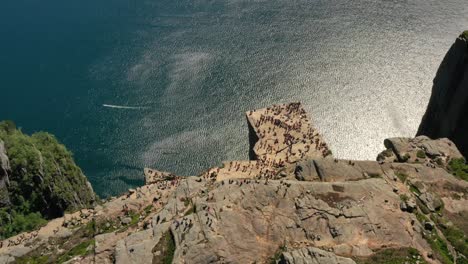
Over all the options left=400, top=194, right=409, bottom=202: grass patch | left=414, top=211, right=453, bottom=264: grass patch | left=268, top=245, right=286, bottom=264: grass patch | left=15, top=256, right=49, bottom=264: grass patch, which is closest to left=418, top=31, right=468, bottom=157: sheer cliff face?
left=400, top=194, right=409, bottom=202: grass patch

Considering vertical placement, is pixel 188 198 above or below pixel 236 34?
below

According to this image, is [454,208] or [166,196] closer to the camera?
[454,208]

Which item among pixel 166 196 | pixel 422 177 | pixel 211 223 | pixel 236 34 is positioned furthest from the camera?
pixel 236 34

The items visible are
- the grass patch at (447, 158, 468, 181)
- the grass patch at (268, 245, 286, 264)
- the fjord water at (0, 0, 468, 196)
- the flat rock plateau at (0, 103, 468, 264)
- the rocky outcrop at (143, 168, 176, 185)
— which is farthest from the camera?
the fjord water at (0, 0, 468, 196)

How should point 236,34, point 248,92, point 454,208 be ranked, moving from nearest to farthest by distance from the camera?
point 454,208 < point 248,92 < point 236,34

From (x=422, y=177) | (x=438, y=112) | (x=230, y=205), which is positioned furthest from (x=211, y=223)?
(x=438, y=112)

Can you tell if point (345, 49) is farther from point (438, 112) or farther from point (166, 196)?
point (166, 196)

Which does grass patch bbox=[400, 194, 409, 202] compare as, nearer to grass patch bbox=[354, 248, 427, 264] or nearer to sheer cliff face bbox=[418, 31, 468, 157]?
grass patch bbox=[354, 248, 427, 264]
